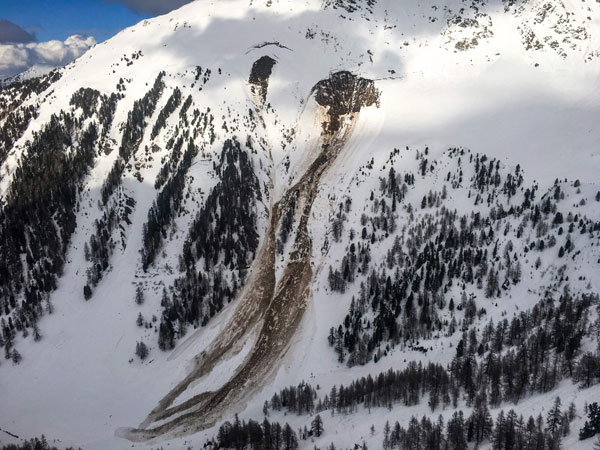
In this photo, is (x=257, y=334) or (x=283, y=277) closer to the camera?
(x=257, y=334)

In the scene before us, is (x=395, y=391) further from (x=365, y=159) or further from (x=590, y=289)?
(x=365, y=159)

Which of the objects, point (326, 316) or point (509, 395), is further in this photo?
point (326, 316)

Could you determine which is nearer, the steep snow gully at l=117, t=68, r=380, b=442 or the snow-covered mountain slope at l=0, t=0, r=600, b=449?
the snow-covered mountain slope at l=0, t=0, r=600, b=449

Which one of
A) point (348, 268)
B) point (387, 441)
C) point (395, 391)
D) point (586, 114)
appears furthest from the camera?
point (586, 114)

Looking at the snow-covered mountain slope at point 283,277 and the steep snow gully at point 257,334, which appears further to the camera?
the steep snow gully at point 257,334

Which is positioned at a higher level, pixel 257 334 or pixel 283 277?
pixel 283 277

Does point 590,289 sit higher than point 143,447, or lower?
higher

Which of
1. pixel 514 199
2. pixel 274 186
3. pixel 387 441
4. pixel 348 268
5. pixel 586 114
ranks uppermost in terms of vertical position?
pixel 586 114

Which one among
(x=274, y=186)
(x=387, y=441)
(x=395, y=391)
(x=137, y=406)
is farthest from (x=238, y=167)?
(x=387, y=441)
